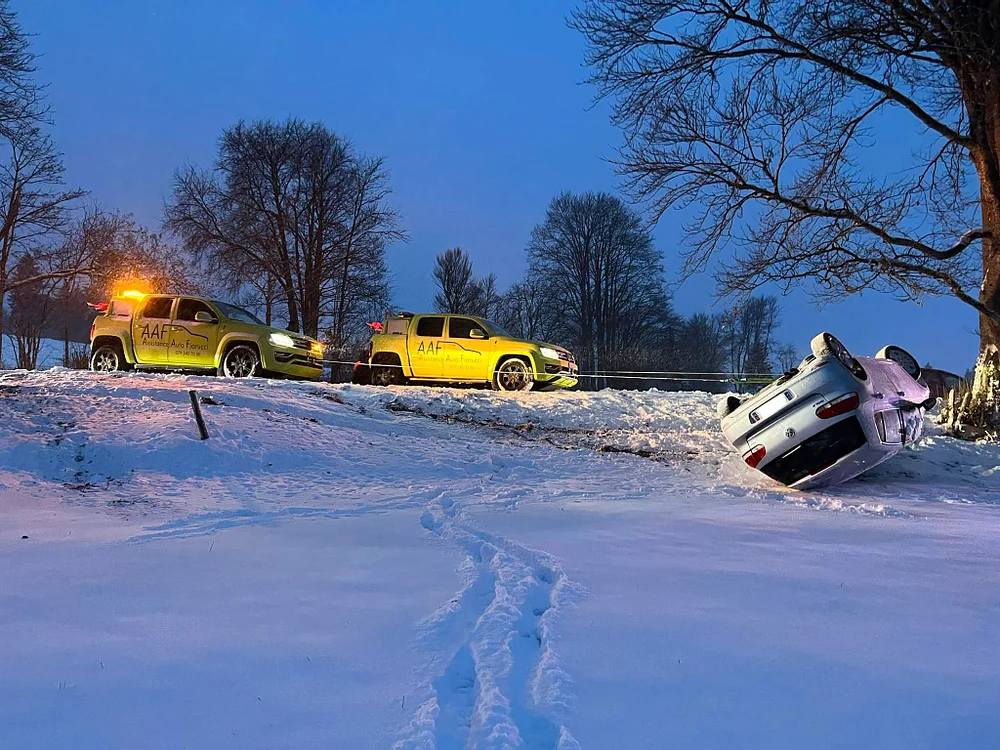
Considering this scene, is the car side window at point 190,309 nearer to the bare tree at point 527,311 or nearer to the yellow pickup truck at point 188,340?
the yellow pickup truck at point 188,340

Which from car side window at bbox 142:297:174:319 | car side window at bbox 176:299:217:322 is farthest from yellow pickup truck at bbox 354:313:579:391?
car side window at bbox 142:297:174:319

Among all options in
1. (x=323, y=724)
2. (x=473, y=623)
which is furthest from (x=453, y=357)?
(x=323, y=724)

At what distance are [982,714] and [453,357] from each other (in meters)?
12.7

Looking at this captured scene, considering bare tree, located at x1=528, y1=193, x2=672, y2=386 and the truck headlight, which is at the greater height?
bare tree, located at x1=528, y1=193, x2=672, y2=386

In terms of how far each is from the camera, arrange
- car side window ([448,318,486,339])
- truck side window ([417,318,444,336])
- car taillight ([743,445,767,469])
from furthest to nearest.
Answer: truck side window ([417,318,444,336]), car side window ([448,318,486,339]), car taillight ([743,445,767,469])

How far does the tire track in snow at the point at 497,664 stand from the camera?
2.09m

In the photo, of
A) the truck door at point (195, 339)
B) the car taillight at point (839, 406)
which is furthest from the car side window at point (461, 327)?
the car taillight at point (839, 406)

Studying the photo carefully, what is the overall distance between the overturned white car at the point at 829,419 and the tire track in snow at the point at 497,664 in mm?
4006

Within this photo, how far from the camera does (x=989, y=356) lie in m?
9.95

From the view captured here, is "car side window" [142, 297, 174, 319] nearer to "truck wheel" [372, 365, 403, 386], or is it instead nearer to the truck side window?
"truck wheel" [372, 365, 403, 386]

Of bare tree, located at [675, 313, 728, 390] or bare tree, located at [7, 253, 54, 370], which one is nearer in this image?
bare tree, located at [7, 253, 54, 370]

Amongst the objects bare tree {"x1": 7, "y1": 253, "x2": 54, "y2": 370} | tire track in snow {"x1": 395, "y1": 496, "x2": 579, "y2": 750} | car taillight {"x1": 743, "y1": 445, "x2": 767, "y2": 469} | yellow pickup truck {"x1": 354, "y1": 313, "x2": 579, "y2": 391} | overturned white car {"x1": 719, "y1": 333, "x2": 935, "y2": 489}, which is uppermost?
bare tree {"x1": 7, "y1": 253, "x2": 54, "y2": 370}

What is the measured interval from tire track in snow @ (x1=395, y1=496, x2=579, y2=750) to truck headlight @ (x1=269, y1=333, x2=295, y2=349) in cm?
1057

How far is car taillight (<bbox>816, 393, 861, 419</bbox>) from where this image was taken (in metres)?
6.58
